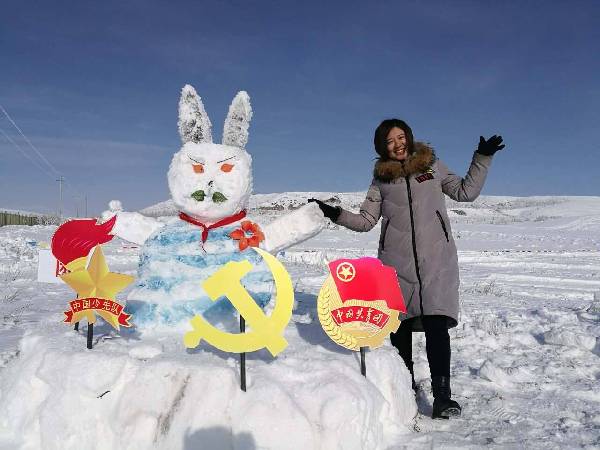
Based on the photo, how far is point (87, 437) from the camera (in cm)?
239

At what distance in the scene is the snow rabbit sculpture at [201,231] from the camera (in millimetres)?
3146

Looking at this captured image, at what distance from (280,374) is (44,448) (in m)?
1.13

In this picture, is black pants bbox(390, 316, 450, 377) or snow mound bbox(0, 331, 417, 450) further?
black pants bbox(390, 316, 450, 377)

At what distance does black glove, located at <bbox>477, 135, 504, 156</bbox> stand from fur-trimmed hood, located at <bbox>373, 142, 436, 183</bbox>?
10.9 inches

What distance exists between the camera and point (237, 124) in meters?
3.63

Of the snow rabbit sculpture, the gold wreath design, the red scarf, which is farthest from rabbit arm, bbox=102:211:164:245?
the gold wreath design

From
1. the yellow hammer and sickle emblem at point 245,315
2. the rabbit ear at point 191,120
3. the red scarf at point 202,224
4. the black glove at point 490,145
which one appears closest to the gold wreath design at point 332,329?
the yellow hammer and sickle emblem at point 245,315

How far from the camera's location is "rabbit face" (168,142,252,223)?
3344mm

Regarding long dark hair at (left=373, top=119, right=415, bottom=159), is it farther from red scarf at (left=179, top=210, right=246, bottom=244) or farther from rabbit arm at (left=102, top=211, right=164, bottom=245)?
rabbit arm at (left=102, top=211, right=164, bottom=245)

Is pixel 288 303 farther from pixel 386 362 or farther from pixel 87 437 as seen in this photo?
pixel 87 437

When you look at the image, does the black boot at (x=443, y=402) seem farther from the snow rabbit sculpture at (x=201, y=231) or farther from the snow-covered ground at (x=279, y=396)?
the snow rabbit sculpture at (x=201, y=231)

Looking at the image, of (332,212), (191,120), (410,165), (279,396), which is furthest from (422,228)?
(191,120)

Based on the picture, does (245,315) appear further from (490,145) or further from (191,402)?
(490,145)

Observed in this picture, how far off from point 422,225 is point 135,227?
76.3 inches
